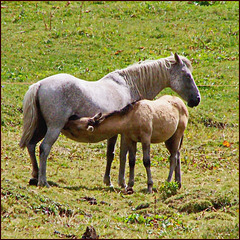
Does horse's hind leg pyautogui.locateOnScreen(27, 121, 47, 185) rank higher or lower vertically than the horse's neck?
lower

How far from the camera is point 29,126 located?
9250mm

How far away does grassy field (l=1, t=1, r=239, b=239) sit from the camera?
23.9 ft

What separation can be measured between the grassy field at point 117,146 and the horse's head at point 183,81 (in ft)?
5.40

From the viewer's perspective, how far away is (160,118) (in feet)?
32.1

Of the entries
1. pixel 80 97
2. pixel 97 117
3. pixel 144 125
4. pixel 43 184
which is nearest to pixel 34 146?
pixel 43 184

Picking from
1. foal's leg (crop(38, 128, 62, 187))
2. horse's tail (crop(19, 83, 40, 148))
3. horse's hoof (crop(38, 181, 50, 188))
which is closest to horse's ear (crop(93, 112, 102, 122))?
foal's leg (crop(38, 128, 62, 187))

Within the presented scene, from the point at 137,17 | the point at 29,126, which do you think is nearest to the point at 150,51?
the point at 137,17

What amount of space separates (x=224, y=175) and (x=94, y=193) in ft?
9.55

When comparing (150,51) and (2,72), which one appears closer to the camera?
(2,72)

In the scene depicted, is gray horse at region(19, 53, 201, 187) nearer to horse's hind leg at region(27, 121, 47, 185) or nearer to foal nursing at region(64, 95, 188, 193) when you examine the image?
horse's hind leg at region(27, 121, 47, 185)

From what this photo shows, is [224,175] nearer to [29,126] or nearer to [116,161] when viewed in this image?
[116,161]

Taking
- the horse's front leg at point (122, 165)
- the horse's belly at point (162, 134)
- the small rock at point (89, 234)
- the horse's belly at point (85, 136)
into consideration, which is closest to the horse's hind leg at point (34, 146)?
the horse's belly at point (85, 136)

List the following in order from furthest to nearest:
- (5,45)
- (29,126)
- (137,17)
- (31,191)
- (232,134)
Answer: (137,17) → (5,45) → (232,134) → (29,126) → (31,191)

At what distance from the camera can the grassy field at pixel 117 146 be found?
7.28 m
